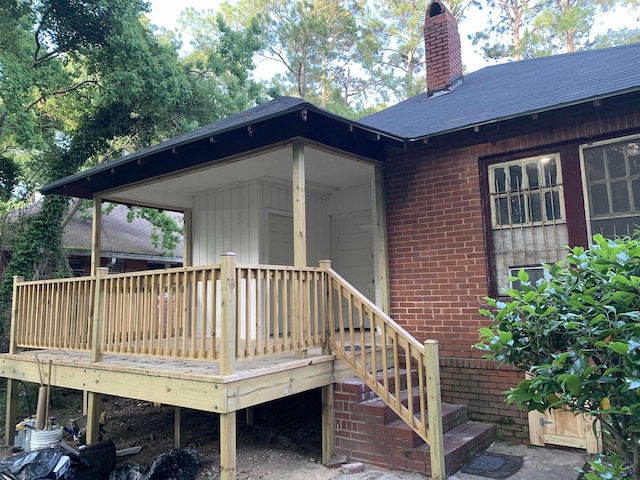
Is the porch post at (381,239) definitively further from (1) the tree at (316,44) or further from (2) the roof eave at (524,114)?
(1) the tree at (316,44)

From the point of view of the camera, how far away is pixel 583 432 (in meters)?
4.55

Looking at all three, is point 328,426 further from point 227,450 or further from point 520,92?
point 520,92

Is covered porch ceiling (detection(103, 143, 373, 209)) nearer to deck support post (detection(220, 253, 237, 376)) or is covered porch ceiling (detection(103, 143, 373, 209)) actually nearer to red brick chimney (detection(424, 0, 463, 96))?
Result: deck support post (detection(220, 253, 237, 376))

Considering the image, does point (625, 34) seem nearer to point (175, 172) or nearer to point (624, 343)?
point (175, 172)

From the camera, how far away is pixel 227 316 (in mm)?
3746

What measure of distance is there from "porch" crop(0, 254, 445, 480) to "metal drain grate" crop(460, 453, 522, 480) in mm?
487

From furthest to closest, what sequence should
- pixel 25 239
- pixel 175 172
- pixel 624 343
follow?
1. pixel 25 239
2. pixel 175 172
3. pixel 624 343

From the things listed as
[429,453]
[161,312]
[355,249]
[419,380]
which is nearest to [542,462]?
[429,453]

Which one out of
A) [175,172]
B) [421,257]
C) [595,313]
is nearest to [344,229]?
[421,257]

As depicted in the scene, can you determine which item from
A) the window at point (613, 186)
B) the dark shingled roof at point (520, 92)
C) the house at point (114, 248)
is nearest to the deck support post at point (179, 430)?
the dark shingled roof at point (520, 92)

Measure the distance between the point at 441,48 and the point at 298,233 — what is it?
490 centimetres

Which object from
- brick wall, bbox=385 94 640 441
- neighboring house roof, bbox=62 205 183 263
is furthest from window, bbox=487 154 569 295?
neighboring house roof, bbox=62 205 183 263

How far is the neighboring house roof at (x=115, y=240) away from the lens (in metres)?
13.5

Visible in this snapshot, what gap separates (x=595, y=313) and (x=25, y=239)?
→ 11.1m
